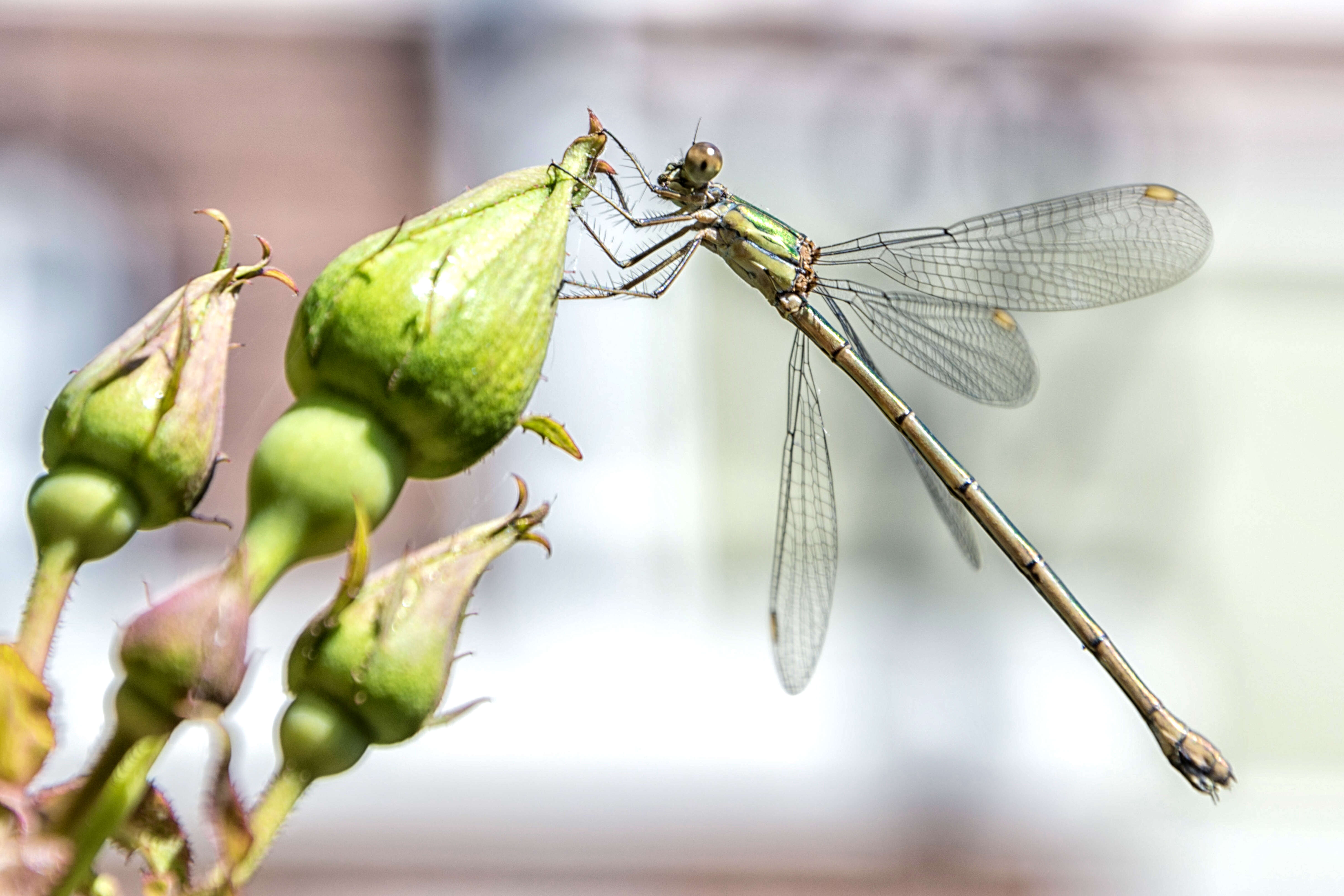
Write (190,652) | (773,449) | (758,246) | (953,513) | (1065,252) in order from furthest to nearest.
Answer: (773,449) → (1065,252) → (953,513) → (758,246) → (190,652)

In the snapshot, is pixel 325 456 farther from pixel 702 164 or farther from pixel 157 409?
pixel 702 164

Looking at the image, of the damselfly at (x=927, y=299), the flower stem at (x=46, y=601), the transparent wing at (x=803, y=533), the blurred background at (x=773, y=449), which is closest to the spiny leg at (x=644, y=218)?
the damselfly at (x=927, y=299)

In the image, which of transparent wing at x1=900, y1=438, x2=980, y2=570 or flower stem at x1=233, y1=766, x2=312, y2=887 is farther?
transparent wing at x1=900, y1=438, x2=980, y2=570

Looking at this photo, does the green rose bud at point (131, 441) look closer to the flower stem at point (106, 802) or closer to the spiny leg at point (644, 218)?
the flower stem at point (106, 802)

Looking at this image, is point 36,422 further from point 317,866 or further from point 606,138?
point 606,138

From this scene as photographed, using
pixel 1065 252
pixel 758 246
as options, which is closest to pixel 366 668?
pixel 758 246

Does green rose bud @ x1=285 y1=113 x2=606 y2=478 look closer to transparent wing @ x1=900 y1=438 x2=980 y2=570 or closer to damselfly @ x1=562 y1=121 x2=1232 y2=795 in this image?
damselfly @ x1=562 y1=121 x2=1232 y2=795

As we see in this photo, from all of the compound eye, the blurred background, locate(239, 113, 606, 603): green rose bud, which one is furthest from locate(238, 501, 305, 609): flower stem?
the blurred background
